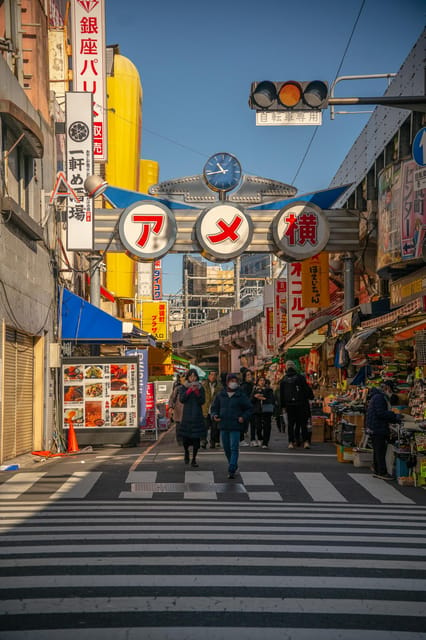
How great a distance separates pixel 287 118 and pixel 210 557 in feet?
23.8

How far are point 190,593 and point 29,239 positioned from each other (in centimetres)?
1409

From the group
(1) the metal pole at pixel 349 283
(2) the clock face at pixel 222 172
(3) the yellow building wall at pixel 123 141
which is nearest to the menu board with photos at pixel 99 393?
(2) the clock face at pixel 222 172

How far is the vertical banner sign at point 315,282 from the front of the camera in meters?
30.0

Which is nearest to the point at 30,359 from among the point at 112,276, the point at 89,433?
the point at 89,433

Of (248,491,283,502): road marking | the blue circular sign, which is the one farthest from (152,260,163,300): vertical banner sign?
(248,491,283,502): road marking

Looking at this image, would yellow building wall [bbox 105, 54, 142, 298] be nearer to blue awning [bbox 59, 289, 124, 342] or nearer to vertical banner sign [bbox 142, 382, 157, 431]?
vertical banner sign [bbox 142, 382, 157, 431]

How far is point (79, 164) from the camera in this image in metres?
23.5

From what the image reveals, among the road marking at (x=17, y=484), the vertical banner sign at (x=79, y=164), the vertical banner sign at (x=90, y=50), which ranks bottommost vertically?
the road marking at (x=17, y=484)

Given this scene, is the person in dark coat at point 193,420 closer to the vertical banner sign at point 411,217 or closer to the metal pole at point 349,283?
the vertical banner sign at point 411,217

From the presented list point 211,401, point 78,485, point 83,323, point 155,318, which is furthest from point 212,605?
point 155,318

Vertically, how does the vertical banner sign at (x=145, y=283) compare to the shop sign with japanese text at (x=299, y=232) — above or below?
above

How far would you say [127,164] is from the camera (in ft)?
149

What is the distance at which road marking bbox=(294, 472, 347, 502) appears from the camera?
1307 centimetres

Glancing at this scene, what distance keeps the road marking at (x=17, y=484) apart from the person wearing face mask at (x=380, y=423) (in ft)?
18.5
